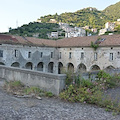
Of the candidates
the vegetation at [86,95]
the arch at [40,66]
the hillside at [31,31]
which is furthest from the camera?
the hillside at [31,31]

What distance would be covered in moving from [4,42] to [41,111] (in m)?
20.6

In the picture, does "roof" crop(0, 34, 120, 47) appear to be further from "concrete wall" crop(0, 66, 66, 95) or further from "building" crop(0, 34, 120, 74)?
"concrete wall" crop(0, 66, 66, 95)

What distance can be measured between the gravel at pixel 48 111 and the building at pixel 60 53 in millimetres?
14753

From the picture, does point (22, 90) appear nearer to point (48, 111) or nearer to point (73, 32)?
point (48, 111)

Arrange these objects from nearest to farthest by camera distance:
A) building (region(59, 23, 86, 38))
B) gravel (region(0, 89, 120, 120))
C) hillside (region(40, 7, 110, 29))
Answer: gravel (region(0, 89, 120, 120))
building (region(59, 23, 86, 38))
hillside (region(40, 7, 110, 29))

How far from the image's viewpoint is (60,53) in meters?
27.9

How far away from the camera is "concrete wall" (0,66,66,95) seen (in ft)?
18.3

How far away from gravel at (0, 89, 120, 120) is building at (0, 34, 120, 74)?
1475 centimetres

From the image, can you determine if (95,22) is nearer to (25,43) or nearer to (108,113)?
(25,43)

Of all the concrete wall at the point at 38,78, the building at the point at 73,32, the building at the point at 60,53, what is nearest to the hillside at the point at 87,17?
the building at the point at 73,32

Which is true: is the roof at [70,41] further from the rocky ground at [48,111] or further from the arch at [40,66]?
the rocky ground at [48,111]

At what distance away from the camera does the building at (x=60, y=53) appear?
21.5 meters

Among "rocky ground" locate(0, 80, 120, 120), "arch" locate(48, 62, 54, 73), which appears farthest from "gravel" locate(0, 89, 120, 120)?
"arch" locate(48, 62, 54, 73)

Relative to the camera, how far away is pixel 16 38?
24.7 m
